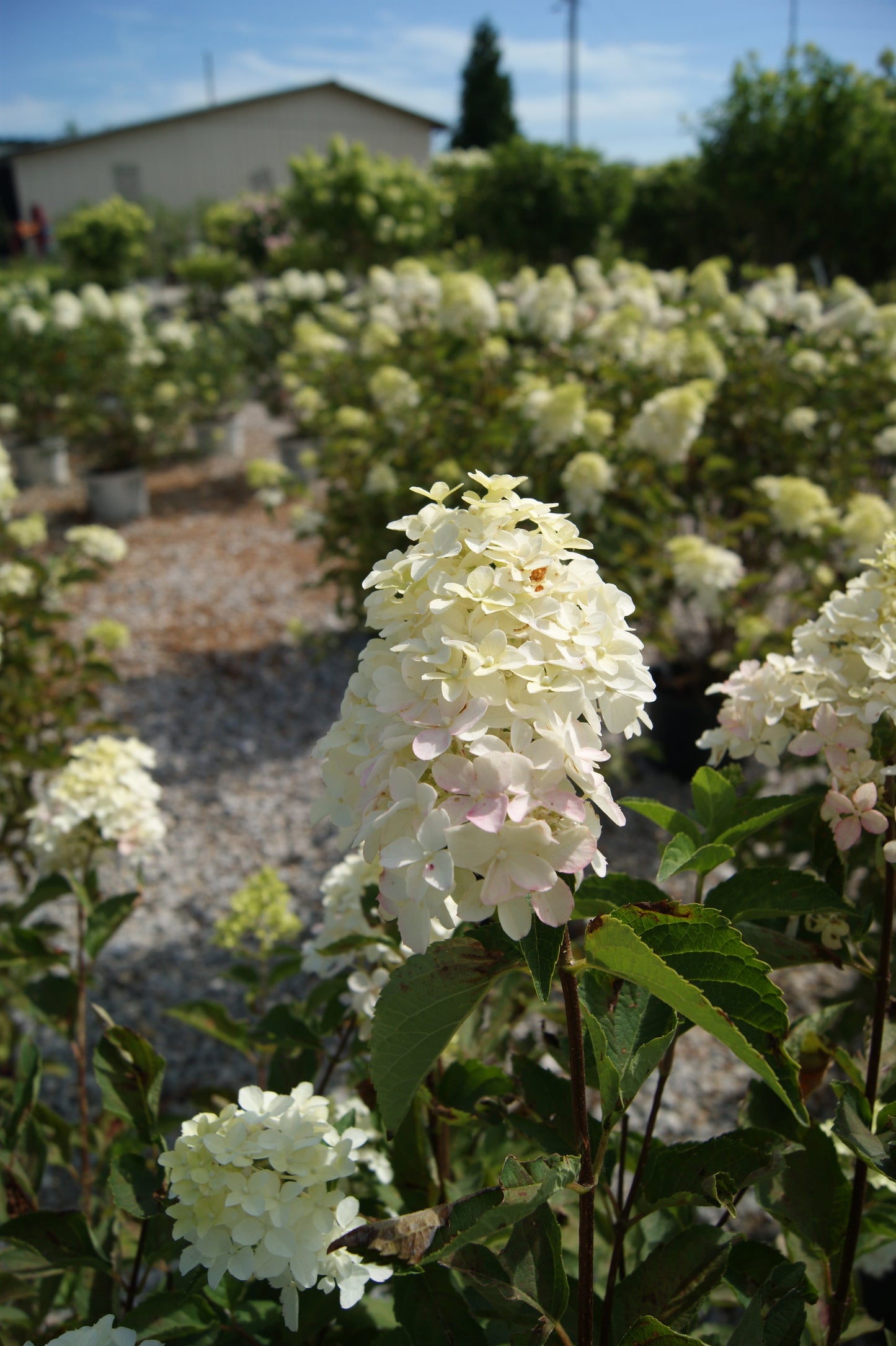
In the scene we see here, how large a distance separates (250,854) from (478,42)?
31.3 m

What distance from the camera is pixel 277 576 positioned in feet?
18.2

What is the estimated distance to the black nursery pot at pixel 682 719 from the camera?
3.53 metres

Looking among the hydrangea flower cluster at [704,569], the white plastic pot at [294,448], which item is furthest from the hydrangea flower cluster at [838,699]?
the white plastic pot at [294,448]

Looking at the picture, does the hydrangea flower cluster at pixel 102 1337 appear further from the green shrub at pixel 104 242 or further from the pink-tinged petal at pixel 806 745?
the green shrub at pixel 104 242

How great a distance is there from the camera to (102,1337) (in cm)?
71

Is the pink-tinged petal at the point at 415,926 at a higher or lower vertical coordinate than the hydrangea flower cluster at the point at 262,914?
higher

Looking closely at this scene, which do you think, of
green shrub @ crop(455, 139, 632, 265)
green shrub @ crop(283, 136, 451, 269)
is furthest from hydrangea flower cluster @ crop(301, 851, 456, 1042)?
green shrub @ crop(455, 139, 632, 265)

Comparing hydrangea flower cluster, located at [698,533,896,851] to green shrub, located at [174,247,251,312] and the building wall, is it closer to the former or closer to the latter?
green shrub, located at [174,247,251,312]

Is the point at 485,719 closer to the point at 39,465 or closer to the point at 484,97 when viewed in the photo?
the point at 39,465

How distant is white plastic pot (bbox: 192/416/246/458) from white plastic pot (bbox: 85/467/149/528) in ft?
4.74

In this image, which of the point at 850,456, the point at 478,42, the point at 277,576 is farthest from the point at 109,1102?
the point at 478,42

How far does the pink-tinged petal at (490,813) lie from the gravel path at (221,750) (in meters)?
1.66

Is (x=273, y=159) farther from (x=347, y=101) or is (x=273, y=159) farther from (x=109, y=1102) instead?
(x=109, y=1102)

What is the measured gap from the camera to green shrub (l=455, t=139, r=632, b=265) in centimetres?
1238
